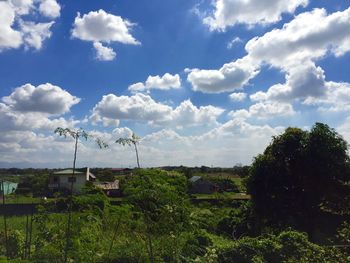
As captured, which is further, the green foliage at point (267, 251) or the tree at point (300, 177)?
the tree at point (300, 177)

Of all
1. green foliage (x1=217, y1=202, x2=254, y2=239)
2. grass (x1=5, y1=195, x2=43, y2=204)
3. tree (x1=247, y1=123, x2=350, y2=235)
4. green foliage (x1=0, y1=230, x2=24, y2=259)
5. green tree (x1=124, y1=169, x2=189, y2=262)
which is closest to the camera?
green tree (x1=124, y1=169, x2=189, y2=262)

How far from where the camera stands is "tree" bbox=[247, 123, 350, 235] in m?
17.6

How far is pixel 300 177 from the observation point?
710 inches

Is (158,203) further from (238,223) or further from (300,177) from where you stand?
(238,223)

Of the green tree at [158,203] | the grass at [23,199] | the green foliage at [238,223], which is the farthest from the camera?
the green foliage at [238,223]

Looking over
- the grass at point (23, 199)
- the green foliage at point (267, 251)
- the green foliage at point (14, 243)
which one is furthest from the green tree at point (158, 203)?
the green foliage at point (14, 243)

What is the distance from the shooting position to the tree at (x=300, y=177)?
17.6 meters

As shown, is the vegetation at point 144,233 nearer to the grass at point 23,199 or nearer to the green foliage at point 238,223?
the grass at point 23,199

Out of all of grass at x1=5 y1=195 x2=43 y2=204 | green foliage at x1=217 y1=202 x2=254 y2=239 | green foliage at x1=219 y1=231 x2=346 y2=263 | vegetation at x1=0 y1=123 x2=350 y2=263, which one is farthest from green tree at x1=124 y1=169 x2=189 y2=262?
green foliage at x1=217 y1=202 x2=254 y2=239

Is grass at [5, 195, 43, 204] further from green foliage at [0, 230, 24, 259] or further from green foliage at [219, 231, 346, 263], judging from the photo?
green foliage at [219, 231, 346, 263]

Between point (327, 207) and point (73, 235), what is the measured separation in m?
3.47

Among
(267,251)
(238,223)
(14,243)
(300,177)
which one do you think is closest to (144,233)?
(267,251)

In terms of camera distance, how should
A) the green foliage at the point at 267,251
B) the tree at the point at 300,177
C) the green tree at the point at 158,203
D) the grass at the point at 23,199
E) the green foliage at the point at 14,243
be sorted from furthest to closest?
1. the tree at the point at 300,177
2. the green foliage at the point at 14,243
3. the green foliage at the point at 267,251
4. the grass at the point at 23,199
5. the green tree at the point at 158,203

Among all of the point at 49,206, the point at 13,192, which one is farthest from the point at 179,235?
the point at 13,192
